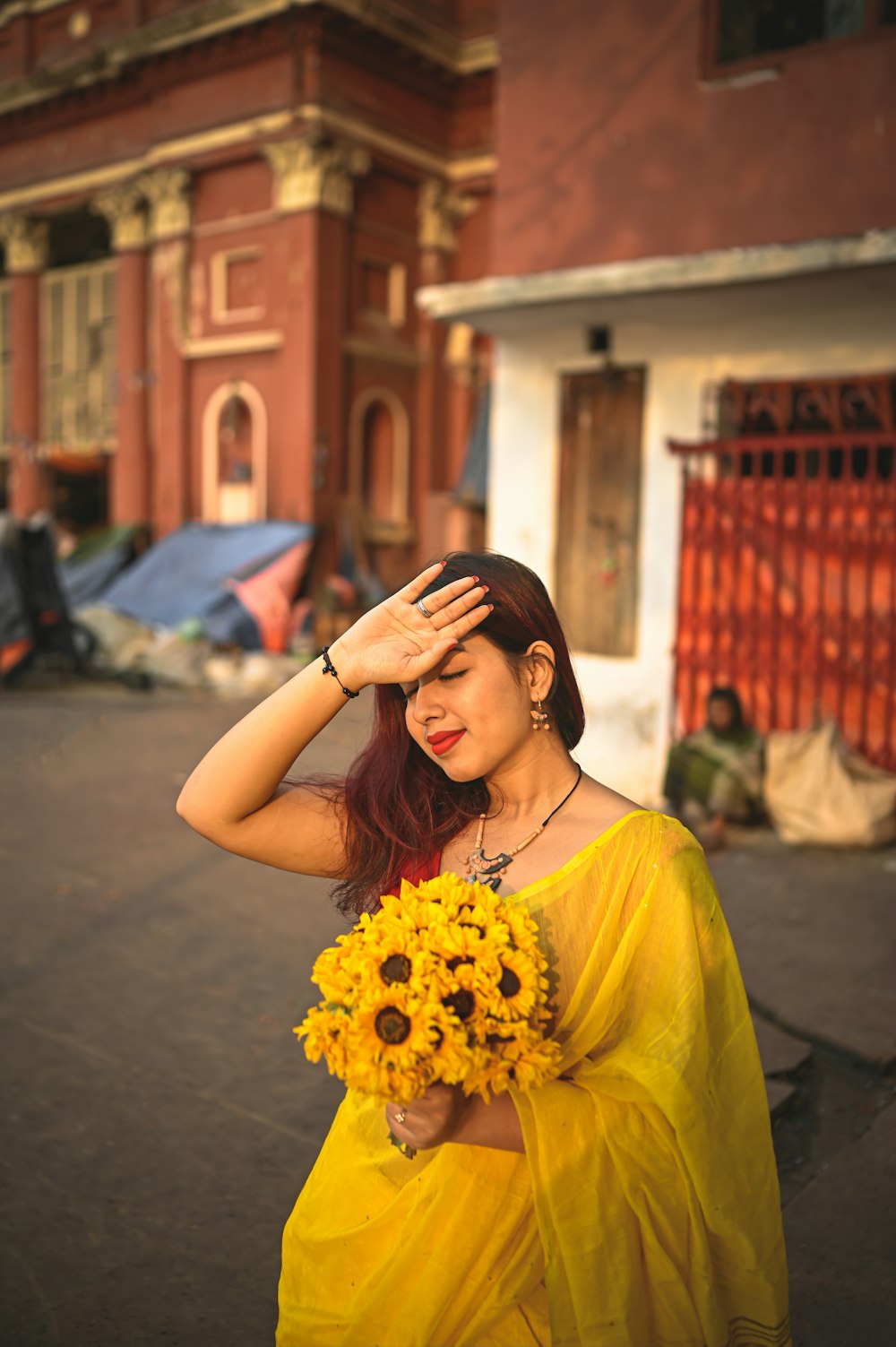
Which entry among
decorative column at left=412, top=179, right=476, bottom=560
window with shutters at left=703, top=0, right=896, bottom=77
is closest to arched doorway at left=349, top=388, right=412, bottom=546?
decorative column at left=412, top=179, right=476, bottom=560

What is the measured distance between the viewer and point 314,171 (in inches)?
579

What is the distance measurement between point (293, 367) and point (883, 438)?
33.5ft

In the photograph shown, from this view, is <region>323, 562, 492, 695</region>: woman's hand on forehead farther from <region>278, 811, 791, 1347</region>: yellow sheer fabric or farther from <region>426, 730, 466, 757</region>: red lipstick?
<region>278, 811, 791, 1347</region>: yellow sheer fabric

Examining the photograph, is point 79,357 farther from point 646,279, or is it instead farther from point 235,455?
point 646,279

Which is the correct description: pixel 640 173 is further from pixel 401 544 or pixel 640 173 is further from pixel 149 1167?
pixel 401 544

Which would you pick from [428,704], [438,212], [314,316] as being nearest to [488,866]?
[428,704]

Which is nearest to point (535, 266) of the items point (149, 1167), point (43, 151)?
point (149, 1167)

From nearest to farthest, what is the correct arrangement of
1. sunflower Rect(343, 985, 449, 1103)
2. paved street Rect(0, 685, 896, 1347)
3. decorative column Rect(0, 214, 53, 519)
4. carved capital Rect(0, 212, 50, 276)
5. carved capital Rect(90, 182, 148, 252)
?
1. sunflower Rect(343, 985, 449, 1103)
2. paved street Rect(0, 685, 896, 1347)
3. carved capital Rect(90, 182, 148, 252)
4. carved capital Rect(0, 212, 50, 276)
5. decorative column Rect(0, 214, 53, 519)

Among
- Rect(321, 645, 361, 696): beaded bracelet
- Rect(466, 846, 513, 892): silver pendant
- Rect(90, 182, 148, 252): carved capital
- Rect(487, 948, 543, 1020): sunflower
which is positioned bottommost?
Rect(487, 948, 543, 1020): sunflower

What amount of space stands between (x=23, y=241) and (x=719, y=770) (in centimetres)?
1675

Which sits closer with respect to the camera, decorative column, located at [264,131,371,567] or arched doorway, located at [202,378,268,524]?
decorative column, located at [264,131,371,567]

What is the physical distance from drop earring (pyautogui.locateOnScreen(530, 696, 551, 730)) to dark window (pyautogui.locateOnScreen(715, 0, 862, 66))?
20.1ft

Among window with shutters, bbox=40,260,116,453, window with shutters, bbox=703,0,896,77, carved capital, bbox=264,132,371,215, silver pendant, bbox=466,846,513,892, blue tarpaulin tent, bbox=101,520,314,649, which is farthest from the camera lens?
window with shutters, bbox=40,260,116,453

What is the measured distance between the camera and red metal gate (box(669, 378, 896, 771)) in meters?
6.61
